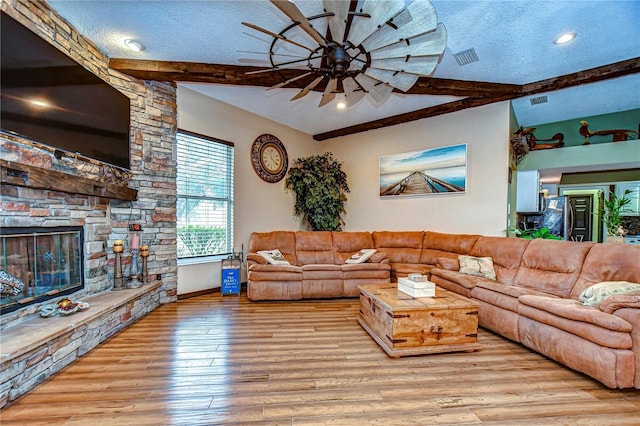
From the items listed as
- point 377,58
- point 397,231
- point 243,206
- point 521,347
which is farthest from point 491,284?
point 243,206

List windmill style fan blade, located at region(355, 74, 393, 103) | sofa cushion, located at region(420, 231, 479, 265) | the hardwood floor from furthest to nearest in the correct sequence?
sofa cushion, located at region(420, 231, 479, 265), windmill style fan blade, located at region(355, 74, 393, 103), the hardwood floor

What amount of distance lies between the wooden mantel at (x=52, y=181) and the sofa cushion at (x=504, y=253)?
4618mm

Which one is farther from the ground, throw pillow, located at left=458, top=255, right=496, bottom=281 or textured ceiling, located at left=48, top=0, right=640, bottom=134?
textured ceiling, located at left=48, top=0, right=640, bottom=134

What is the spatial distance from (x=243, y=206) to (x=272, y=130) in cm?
157

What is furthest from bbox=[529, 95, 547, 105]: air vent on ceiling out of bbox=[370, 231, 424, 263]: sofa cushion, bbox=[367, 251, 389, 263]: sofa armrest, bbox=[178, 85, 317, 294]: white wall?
bbox=[178, 85, 317, 294]: white wall

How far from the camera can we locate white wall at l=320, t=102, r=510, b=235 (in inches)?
174

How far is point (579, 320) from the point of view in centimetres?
224

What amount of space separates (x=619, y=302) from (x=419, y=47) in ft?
7.91

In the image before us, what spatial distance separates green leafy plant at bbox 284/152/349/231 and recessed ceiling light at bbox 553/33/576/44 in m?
3.64

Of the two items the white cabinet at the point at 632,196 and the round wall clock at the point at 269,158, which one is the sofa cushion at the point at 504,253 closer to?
the round wall clock at the point at 269,158

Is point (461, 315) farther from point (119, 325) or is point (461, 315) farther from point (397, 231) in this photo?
point (119, 325)

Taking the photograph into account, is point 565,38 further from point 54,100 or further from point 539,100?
point 54,100

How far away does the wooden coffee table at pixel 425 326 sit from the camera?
2.52 meters

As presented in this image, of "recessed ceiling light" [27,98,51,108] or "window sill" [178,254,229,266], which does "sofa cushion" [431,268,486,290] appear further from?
"recessed ceiling light" [27,98,51,108]
